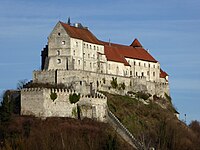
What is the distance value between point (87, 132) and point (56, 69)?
15132 mm

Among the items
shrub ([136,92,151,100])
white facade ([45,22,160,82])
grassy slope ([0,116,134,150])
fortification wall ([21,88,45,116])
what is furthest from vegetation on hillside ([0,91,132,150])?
shrub ([136,92,151,100])

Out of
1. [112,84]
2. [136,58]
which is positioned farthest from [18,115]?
[136,58]

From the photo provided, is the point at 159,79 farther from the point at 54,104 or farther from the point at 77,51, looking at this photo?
the point at 54,104

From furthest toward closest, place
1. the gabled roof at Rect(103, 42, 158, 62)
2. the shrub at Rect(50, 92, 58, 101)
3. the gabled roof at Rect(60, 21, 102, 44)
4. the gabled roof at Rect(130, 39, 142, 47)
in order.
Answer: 1. the gabled roof at Rect(130, 39, 142, 47)
2. the gabled roof at Rect(103, 42, 158, 62)
3. the gabled roof at Rect(60, 21, 102, 44)
4. the shrub at Rect(50, 92, 58, 101)

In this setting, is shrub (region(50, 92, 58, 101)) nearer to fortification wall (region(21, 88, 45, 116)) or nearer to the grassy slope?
fortification wall (region(21, 88, 45, 116))

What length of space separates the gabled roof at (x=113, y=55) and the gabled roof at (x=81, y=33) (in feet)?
8.75

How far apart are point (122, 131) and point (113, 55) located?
21584 mm

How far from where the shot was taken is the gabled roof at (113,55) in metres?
136

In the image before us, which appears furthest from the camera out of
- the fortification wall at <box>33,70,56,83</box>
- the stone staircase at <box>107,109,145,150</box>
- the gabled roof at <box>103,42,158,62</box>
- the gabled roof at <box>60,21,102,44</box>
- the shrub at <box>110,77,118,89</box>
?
the gabled roof at <box>103,42,158,62</box>

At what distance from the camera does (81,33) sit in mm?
131875

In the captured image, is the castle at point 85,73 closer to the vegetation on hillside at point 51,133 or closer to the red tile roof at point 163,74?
the red tile roof at point 163,74

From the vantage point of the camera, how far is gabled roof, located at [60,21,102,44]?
420 feet

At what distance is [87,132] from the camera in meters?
113

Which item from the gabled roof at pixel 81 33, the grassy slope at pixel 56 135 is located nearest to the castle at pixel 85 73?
the gabled roof at pixel 81 33
